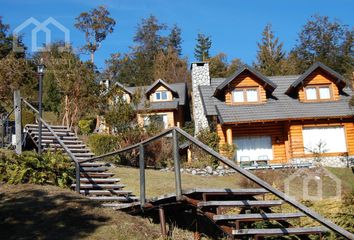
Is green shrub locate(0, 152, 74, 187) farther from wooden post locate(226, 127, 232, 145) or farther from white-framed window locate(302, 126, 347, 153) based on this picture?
white-framed window locate(302, 126, 347, 153)

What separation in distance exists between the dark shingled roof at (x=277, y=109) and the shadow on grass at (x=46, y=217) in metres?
16.7

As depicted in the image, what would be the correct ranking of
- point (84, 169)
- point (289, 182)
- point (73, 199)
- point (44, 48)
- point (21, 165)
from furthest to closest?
point (44, 48), point (289, 182), point (84, 169), point (21, 165), point (73, 199)

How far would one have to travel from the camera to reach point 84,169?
10.8m

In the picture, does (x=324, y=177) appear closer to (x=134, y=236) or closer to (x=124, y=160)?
(x=124, y=160)

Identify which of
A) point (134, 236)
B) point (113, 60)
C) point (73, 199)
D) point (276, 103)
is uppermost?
point (113, 60)

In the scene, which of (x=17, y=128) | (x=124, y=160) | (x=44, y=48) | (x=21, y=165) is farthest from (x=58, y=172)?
(x=44, y=48)

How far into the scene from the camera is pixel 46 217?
6.73 m

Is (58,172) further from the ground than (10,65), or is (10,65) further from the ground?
(10,65)

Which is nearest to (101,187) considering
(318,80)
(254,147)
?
(254,147)

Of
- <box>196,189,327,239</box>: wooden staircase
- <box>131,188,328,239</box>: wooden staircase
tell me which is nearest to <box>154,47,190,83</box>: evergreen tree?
<box>131,188,328,239</box>: wooden staircase

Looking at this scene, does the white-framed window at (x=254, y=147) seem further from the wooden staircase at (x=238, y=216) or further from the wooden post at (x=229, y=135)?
the wooden staircase at (x=238, y=216)

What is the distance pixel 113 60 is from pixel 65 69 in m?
31.5

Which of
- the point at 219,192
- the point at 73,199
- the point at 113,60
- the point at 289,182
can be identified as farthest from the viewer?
the point at 113,60

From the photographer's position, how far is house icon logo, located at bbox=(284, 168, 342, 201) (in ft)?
50.6
